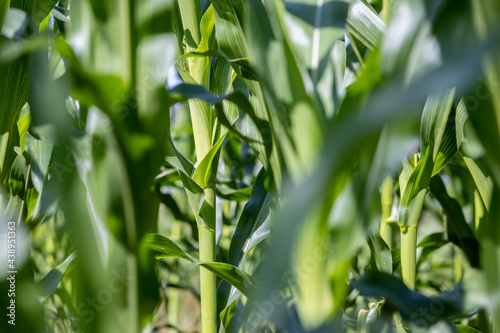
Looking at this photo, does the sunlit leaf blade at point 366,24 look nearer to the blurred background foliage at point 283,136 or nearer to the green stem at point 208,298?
the blurred background foliage at point 283,136

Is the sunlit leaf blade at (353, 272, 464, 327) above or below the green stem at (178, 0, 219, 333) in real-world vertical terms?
below

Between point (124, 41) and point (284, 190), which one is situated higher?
point (124, 41)

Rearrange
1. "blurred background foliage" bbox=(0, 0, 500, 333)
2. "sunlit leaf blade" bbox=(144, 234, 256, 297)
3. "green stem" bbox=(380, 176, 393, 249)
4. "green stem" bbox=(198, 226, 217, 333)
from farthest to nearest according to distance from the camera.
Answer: "green stem" bbox=(380, 176, 393, 249) < "green stem" bbox=(198, 226, 217, 333) < "sunlit leaf blade" bbox=(144, 234, 256, 297) < "blurred background foliage" bbox=(0, 0, 500, 333)

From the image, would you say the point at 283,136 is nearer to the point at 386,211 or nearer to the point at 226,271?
the point at 226,271

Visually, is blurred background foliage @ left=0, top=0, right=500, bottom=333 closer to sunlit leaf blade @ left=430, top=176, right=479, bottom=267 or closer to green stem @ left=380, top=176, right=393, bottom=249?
sunlit leaf blade @ left=430, top=176, right=479, bottom=267

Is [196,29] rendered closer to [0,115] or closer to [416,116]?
[0,115]

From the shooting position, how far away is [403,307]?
366mm

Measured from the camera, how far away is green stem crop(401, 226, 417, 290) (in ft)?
2.14

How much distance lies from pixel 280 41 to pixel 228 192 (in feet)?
1.53

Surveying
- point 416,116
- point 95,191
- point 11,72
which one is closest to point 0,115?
point 11,72

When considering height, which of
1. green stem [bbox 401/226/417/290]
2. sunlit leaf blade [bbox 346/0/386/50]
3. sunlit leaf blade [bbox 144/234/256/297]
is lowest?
green stem [bbox 401/226/417/290]

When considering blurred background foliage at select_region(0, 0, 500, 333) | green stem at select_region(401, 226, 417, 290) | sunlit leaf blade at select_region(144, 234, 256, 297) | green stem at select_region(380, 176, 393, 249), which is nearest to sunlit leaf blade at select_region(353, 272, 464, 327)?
blurred background foliage at select_region(0, 0, 500, 333)

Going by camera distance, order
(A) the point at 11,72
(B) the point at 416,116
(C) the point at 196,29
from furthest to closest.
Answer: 1. (C) the point at 196,29
2. (A) the point at 11,72
3. (B) the point at 416,116

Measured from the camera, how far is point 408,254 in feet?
2.18
